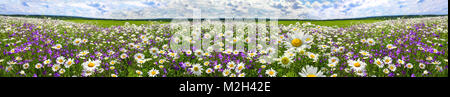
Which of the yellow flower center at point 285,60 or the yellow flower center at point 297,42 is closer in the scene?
the yellow flower center at point 297,42

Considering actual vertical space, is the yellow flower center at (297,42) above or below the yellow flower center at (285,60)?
above

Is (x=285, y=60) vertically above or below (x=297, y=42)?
below

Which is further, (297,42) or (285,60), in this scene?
(285,60)

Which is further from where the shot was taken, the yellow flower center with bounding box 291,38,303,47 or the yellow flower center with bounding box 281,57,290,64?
the yellow flower center with bounding box 281,57,290,64

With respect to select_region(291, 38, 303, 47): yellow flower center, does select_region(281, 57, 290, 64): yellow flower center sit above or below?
below
